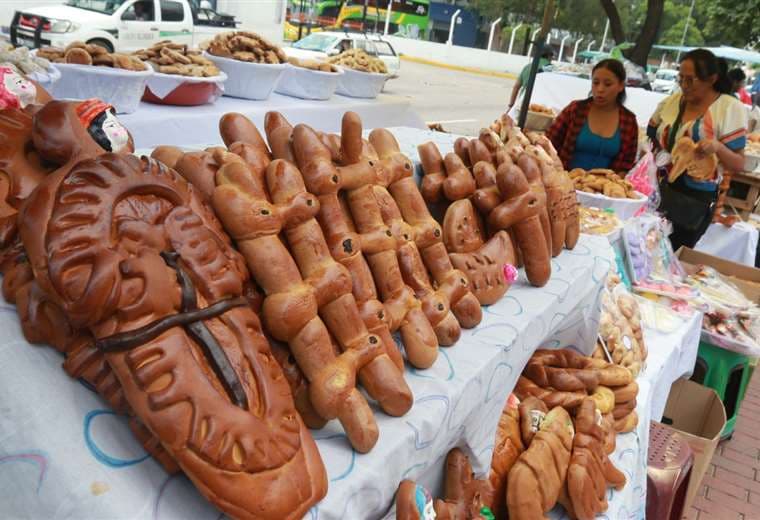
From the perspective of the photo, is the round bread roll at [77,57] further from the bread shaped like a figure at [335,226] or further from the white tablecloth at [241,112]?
the bread shaped like a figure at [335,226]

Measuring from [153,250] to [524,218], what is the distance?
0.81m

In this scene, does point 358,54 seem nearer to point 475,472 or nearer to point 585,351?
point 585,351

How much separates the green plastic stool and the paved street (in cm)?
484

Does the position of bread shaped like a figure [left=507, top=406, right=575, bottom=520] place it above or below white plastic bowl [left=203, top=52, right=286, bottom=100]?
below

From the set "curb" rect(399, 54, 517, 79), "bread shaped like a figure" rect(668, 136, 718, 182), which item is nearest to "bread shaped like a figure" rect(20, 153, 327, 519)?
"bread shaped like a figure" rect(668, 136, 718, 182)

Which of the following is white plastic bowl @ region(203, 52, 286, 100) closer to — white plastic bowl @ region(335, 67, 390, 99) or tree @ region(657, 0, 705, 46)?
white plastic bowl @ region(335, 67, 390, 99)

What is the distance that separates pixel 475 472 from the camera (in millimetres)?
1049

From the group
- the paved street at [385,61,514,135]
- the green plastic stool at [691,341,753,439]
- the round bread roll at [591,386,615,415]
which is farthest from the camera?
the paved street at [385,61,514,135]

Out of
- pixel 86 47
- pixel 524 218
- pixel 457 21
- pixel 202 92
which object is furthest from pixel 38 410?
pixel 457 21

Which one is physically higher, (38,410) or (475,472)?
(38,410)

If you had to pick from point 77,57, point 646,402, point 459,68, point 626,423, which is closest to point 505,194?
point 626,423

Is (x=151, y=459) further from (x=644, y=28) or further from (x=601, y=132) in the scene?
(x=644, y=28)

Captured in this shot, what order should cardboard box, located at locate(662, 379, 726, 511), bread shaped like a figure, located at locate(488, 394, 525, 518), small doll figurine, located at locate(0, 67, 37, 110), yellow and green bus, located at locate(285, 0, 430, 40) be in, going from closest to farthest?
small doll figurine, located at locate(0, 67, 37, 110) < bread shaped like a figure, located at locate(488, 394, 525, 518) < cardboard box, located at locate(662, 379, 726, 511) < yellow and green bus, located at locate(285, 0, 430, 40)

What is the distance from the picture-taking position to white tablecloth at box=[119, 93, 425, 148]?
1.88 meters
